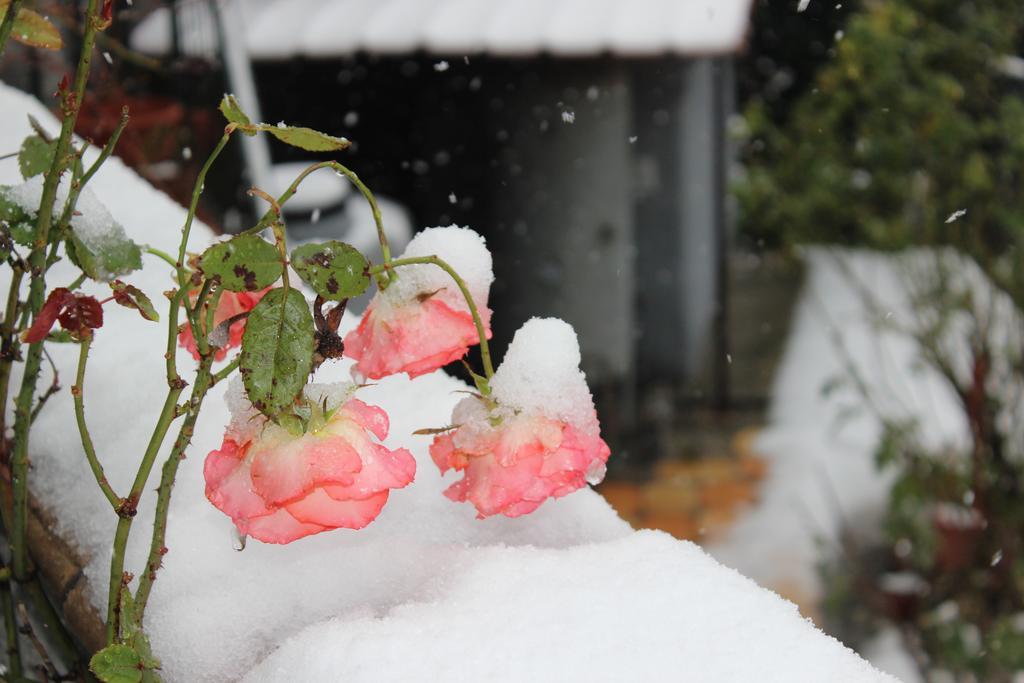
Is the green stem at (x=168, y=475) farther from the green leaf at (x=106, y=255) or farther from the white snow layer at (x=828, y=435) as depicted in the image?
the white snow layer at (x=828, y=435)

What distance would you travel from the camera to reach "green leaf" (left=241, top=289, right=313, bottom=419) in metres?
0.50

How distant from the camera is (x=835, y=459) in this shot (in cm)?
449

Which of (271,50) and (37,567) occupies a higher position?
(271,50)

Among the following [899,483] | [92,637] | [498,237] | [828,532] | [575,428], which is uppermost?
[575,428]

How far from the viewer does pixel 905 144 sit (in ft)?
12.6

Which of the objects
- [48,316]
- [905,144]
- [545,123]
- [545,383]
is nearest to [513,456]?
[545,383]

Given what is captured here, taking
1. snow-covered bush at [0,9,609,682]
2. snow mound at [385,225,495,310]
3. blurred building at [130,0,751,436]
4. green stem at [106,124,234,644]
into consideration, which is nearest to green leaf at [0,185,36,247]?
snow-covered bush at [0,9,609,682]

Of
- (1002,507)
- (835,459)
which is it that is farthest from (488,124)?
(1002,507)

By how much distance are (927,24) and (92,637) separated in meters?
4.78

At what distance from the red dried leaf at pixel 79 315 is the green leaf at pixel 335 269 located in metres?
0.12

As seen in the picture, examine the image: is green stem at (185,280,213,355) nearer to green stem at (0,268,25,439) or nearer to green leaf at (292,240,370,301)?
green leaf at (292,240,370,301)

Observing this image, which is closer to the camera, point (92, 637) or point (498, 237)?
point (92, 637)

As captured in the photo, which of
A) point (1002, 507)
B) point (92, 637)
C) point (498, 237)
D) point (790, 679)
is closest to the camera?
point (790, 679)

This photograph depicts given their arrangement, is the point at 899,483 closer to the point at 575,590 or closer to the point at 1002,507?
the point at 1002,507
